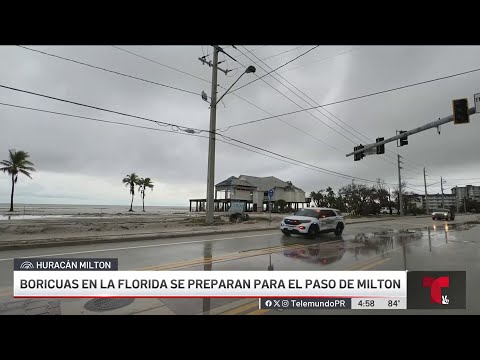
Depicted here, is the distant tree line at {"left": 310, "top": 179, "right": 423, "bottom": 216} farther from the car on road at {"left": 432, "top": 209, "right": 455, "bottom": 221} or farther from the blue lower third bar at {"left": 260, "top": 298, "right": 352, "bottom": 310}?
the blue lower third bar at {"left": 260, "top": 298, "right": 352, "bottom": 310}

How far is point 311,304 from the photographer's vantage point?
12.8 ft

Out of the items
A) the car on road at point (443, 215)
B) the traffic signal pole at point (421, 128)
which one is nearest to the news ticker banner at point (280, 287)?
the traffic signal pole at point (421, 128)

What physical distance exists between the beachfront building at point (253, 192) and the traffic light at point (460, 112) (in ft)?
132

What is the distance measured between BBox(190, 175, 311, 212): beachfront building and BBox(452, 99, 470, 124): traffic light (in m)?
40.2

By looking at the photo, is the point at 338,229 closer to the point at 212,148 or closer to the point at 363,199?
the point at 212,148

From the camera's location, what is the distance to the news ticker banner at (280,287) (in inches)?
159

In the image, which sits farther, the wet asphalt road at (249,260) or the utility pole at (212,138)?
the utility pole at (212,138)

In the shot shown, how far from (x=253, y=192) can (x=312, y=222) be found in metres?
49.8

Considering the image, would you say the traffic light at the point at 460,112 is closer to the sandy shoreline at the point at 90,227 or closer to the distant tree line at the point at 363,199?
the sandy shoreline at the point at 90,227

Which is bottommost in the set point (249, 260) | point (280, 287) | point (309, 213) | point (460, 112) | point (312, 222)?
point (249, 260)

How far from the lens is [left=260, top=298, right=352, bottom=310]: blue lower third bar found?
391cm

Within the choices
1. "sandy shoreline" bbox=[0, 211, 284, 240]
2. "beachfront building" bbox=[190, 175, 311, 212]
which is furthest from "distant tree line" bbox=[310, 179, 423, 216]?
"sandy shoreline" bbox=[0, 211, 284, 240]

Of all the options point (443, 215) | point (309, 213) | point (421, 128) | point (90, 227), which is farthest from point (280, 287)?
point (443, 215)
